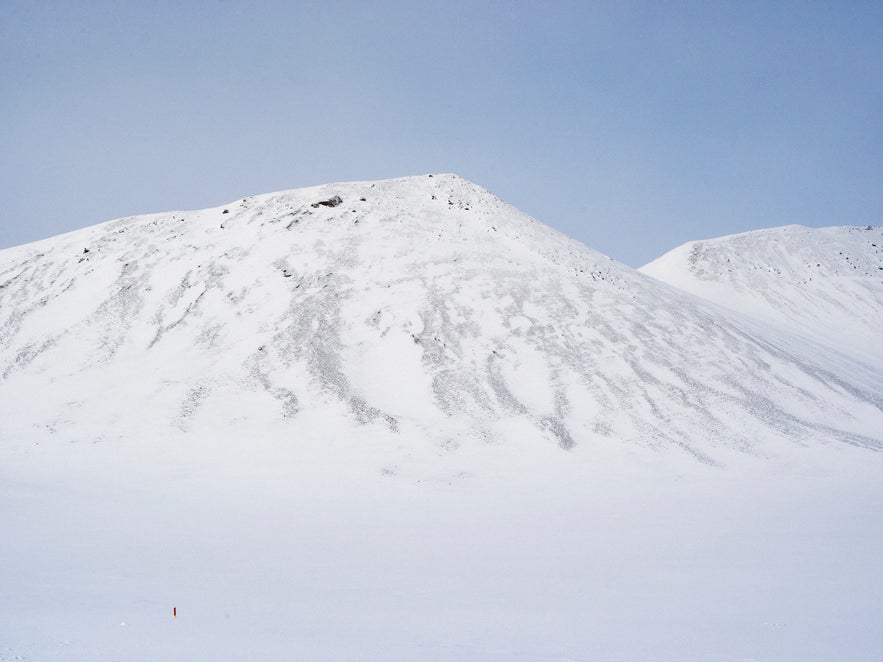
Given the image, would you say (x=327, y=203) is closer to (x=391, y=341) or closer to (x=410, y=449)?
(x=391, y=341)

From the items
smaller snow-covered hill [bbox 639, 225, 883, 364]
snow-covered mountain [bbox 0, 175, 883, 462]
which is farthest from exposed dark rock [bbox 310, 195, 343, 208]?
smaller snow-covered hill [bbox 639, 225, 883, 364]

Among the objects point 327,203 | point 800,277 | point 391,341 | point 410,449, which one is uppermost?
point 327,203

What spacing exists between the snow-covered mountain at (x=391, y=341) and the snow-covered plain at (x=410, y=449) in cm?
23

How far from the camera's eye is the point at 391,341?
40062mm

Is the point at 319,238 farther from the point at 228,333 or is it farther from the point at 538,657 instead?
the point at 538,657

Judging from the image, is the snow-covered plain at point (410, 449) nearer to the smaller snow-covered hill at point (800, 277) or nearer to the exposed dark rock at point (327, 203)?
the exposed dark rock at point (327, 203)

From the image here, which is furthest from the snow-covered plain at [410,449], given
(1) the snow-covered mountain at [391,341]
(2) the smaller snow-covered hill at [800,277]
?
(2) the smaller snow-covered hill at [800,277]

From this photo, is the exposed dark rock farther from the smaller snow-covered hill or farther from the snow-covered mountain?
the smaller snow-covered hill

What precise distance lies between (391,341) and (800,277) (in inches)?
2333

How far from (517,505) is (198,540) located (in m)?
11.0

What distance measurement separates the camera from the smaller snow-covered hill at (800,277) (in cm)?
6525

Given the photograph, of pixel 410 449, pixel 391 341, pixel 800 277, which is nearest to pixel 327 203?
pixel 391 341

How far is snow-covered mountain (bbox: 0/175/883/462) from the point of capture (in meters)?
33.6

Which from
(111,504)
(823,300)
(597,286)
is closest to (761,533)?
(111,504)
